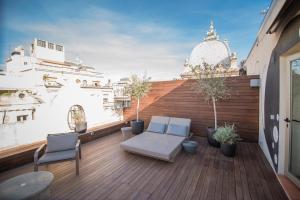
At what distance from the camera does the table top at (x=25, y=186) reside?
1.69 m

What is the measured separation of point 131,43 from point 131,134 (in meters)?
4.33

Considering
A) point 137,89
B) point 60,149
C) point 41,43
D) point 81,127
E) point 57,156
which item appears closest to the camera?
point 57,156

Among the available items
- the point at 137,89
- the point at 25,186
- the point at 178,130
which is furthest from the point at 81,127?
the point at 178,130

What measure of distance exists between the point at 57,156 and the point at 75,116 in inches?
87.1

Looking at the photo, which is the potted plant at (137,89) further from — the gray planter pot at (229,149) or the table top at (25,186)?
the table top at (25,186)

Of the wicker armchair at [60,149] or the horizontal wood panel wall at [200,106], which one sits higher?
the horizontal wood panel wall at [200,106]

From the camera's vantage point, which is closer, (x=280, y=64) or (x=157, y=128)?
(x=280, y=64)

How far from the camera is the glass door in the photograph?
2311 millimetres

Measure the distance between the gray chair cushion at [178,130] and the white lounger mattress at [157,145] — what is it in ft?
0.57

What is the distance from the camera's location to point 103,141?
486cm

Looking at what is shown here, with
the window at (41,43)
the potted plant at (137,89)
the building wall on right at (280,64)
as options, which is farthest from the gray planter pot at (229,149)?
the window at (41,43)

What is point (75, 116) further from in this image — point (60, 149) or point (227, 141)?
point (227, 141)

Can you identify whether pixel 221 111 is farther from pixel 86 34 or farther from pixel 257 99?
pixel 86 34

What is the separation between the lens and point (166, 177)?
8.83 feet
